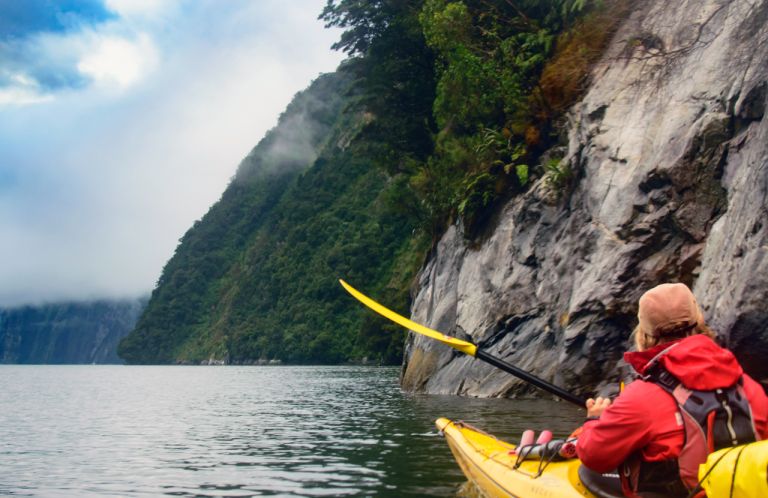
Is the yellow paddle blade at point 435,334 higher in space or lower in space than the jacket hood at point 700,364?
higher

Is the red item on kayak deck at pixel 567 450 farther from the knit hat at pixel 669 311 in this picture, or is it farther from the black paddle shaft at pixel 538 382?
the knit hat at pixel 669 311

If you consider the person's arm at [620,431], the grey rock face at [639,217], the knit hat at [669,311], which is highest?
the grey rock face at [639,217]

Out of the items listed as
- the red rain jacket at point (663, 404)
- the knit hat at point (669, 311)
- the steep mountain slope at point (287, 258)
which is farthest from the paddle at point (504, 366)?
the steep mountain slope at point (287, 258)

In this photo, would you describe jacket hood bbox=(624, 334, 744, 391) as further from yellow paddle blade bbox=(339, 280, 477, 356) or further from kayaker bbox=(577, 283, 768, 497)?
yellow paddle blade bbox=(339, 280, 477, 356)

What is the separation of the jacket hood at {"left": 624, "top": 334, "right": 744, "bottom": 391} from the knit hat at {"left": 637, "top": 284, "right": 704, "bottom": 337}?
0.45 feet

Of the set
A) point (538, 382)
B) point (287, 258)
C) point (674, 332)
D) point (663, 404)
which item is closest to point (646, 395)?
point (663, 404)

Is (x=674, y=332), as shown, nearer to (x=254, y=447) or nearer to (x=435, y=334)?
(x=435, y=334)

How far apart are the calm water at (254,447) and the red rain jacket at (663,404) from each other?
3.69 meters

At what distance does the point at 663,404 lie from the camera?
176 inches

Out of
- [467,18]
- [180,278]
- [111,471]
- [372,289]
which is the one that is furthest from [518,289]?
[180,278]

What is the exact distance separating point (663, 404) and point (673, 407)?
6cm

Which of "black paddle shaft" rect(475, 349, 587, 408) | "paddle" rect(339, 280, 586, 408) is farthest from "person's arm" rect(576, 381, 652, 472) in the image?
"black paddle shaft" rect(475, 349, 587, 408)

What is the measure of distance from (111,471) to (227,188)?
179581mm

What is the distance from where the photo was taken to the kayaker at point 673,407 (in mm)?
4359
